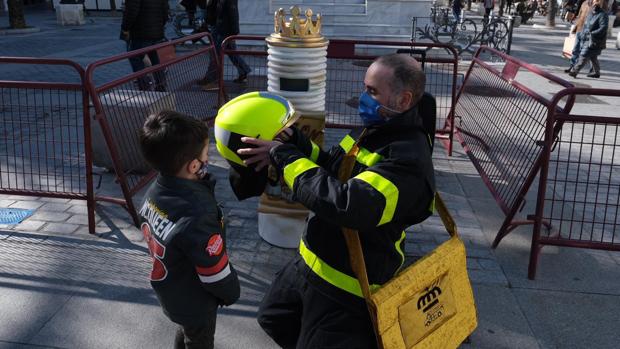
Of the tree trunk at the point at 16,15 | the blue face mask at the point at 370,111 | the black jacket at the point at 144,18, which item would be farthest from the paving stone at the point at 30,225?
the tree trunk at the point at 16,15

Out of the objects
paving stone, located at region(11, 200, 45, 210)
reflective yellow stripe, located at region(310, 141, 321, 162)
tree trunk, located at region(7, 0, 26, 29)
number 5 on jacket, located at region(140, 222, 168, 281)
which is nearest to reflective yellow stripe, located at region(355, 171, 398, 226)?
reflective yellow stripe, located at region(310, 141, 321, 162)

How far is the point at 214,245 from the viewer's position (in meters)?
→ 2.33

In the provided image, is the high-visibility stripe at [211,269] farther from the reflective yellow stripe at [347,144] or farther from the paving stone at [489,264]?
the paving stone at [489,264]

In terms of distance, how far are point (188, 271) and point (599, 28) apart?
494 inches

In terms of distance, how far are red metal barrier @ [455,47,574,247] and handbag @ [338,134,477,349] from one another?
200 cm

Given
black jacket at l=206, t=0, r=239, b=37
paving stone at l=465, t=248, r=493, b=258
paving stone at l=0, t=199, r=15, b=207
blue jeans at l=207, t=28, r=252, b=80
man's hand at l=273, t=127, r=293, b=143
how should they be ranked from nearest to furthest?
man's hand at l=273, t=127, r=293, b=143, paving stone at l=465, t=248, r=493, b=258, paving stone at l=0, t=199, r=15, b=207, blue jeans at l=207, t=28, r=252, b=80, black jacket at l=206, t=0, r=239, b=37

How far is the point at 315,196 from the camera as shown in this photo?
6.47ft

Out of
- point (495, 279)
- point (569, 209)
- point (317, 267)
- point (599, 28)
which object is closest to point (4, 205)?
point (317, 267)

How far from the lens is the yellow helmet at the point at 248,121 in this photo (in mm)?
2127

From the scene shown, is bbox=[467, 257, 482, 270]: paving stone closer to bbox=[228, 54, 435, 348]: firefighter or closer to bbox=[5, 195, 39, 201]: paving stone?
bbox=[228, 54, 435, 348]: firefighter

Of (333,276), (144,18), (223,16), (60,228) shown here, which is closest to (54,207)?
(60,228)

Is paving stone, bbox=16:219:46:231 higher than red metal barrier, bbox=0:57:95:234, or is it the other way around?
red metal barrier, bbox=0:57:95:234

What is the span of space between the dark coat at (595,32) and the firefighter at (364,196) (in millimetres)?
11920

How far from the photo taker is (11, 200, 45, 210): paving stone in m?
4.96
